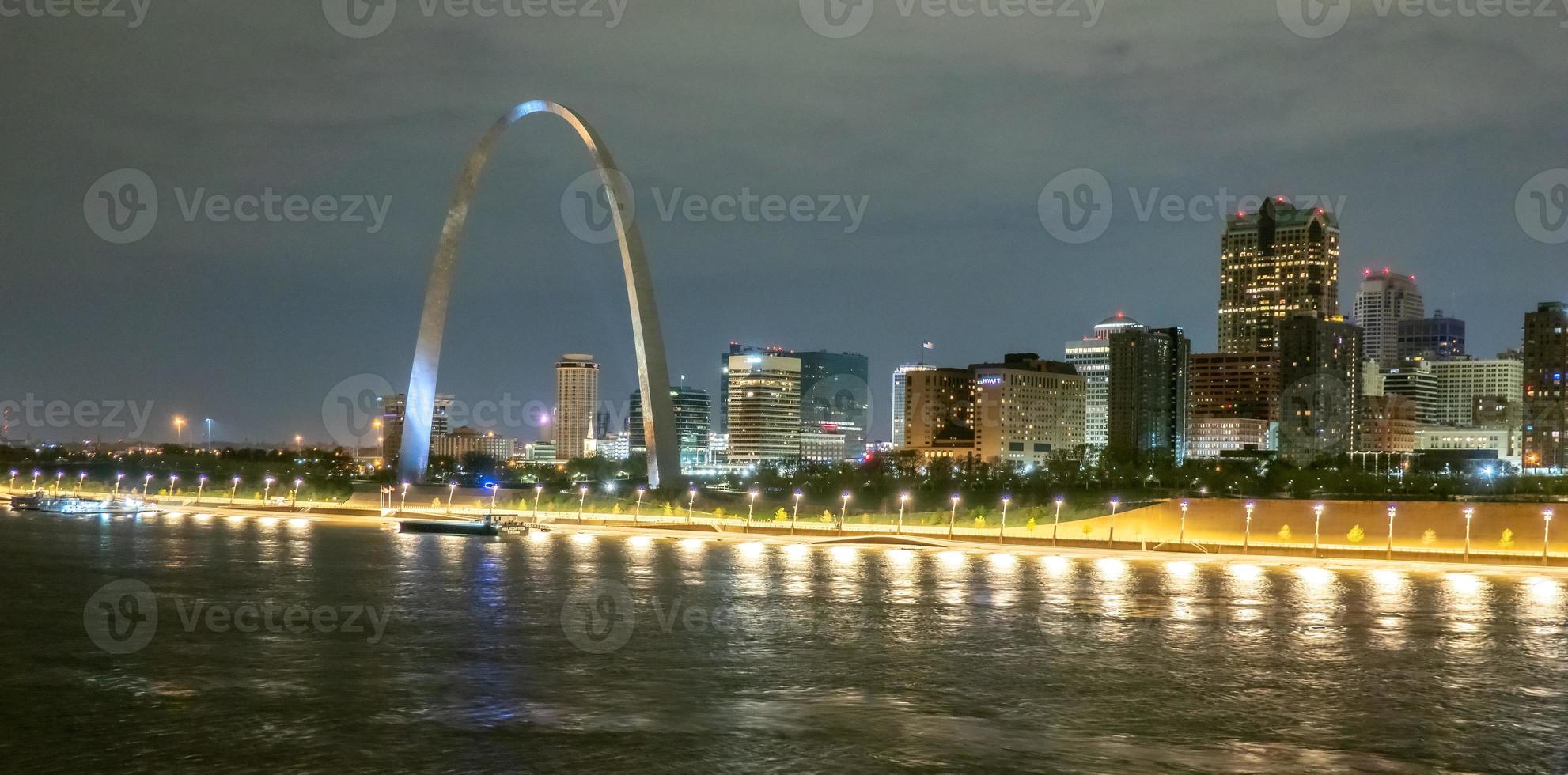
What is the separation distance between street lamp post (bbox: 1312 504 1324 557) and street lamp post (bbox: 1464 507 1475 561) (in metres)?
4.67

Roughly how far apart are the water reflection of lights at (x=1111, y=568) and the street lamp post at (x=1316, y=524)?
22.2 ft

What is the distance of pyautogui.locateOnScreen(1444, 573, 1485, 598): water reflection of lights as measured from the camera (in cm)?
3919

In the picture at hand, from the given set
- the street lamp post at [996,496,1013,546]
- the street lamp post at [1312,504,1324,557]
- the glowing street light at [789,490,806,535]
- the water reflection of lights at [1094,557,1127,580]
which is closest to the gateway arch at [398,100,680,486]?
the glowing street light at [789,490,806,535]

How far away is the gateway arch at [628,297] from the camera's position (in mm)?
58469

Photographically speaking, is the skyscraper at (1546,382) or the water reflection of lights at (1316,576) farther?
the skyscraper at (1546,382)


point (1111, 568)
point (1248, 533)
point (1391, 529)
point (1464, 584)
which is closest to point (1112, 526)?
point (1248, 533)

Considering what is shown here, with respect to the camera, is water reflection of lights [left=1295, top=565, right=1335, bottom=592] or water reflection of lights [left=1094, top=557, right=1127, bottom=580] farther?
water reflection of lights [left=1094, top=557, right=1127, bottom=580]

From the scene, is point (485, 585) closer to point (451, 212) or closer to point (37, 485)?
point (451, 212)

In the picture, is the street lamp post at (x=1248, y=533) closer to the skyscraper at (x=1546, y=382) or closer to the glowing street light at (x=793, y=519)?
the glowing street light at (x=793, y=519)

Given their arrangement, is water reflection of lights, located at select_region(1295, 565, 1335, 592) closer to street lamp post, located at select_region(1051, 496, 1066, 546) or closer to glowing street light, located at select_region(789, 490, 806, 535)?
street lamp post, located at select_region(1051, 496, 1066, 546)

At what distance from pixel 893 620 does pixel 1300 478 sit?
69.0 meters

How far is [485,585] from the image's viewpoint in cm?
3862

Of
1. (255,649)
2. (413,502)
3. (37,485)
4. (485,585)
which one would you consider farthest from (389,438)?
(255,649)

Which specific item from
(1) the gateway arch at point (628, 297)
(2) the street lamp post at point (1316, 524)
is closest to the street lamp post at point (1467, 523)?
(2) the street lamp post at point (1316, 524)
